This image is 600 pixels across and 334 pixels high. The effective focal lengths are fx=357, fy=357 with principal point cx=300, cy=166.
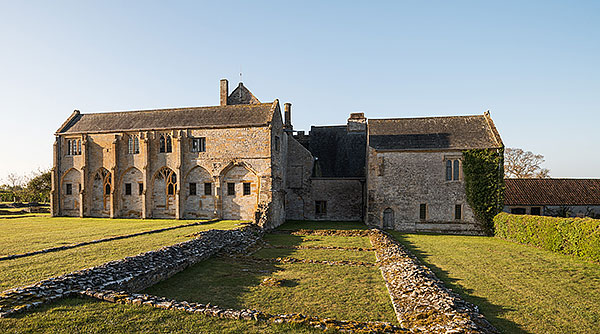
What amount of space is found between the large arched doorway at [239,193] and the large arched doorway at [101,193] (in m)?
12.5

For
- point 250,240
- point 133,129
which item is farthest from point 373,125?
point 133,129

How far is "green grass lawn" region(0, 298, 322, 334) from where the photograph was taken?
7.37 metres

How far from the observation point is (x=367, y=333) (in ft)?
24.1

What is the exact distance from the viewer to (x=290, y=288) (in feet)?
38.7

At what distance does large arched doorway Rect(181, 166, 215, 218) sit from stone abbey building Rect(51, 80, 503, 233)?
0.31ft

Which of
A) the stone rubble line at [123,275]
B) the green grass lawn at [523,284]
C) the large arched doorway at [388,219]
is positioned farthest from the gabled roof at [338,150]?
the stone rubble line at [123,275]

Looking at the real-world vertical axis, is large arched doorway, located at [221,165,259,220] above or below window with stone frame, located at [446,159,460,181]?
below

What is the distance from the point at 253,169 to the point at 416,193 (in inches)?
550

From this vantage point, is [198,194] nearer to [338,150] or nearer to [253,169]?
[253,169]

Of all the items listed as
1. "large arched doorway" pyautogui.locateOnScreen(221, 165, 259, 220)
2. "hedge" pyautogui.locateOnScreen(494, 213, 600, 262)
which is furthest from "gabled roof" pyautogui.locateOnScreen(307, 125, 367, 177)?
"hedge" pyautogui.locateOnScreen(494, 213, 600, 262)

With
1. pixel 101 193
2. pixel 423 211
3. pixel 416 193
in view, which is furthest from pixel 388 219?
pixel 101 193

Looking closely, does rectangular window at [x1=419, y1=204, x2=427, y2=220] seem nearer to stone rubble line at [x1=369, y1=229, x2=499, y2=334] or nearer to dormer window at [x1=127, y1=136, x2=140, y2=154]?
stone rubble line at [x1=369, y1=229, x2=499, y2=334]

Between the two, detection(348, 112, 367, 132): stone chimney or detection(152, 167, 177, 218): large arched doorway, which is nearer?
detection(152, 167, 177, 218): large arched doorway

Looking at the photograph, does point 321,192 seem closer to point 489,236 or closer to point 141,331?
point 489,236
